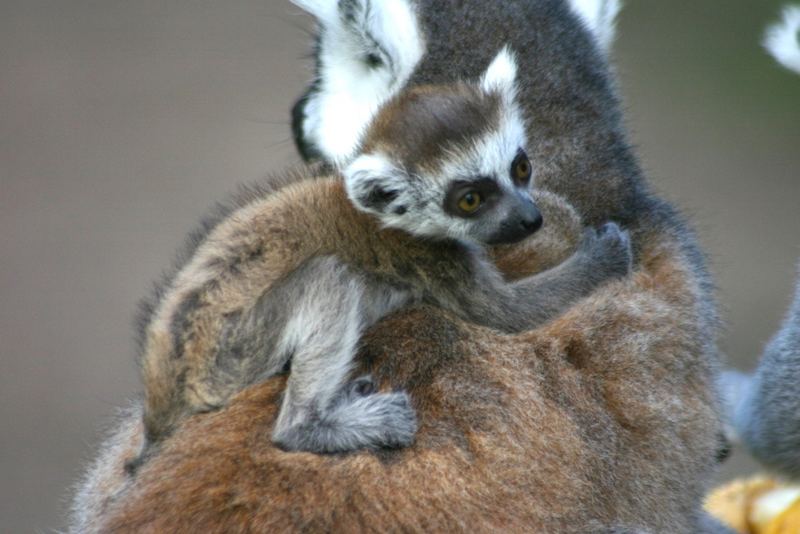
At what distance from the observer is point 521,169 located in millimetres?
3074

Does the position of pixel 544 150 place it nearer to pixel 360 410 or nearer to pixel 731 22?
pixel 360 410

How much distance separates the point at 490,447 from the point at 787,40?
225 centimetres

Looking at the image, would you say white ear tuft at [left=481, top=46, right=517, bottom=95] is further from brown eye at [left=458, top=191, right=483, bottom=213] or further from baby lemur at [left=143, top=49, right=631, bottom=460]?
brown eye at [left=458, top=191, right=483, bottom=213]

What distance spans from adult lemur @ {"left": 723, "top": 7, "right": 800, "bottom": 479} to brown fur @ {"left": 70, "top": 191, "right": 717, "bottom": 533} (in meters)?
1.41

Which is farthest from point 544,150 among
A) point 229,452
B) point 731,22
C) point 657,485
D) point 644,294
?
point 731,22

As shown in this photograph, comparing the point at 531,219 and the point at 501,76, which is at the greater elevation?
the point at 501,76

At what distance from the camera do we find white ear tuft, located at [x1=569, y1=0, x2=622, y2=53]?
3668mm

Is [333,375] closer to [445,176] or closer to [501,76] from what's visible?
[445,176]

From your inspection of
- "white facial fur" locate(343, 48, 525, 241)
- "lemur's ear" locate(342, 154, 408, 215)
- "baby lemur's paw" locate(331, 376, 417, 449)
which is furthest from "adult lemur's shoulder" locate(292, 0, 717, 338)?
"baby lemur's paw" locate(331, 376, 417, 449)

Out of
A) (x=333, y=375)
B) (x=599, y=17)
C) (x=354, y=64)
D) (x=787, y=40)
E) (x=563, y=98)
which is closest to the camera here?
(x=333, y=375)

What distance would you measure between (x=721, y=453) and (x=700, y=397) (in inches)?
14.1

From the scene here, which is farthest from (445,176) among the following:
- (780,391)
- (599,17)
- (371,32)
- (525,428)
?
(780,391)


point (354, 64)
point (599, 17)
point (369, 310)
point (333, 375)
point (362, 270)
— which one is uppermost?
point (354, 64)

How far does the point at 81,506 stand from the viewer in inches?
116
